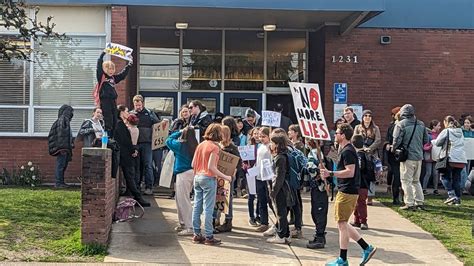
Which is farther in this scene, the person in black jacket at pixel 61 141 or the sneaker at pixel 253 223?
the person in black jacket at pixel 61 141

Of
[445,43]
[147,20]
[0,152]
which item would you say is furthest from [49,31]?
[445,43]

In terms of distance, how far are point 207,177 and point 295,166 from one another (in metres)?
1.24

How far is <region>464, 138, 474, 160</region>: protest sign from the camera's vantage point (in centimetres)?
1275

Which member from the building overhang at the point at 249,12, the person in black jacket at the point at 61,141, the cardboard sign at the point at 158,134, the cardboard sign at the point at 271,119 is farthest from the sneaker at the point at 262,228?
the building overhang at the point at 249,12

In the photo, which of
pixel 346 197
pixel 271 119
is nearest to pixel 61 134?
pixel 271 119

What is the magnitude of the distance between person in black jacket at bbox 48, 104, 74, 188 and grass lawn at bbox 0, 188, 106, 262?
0.91 metres

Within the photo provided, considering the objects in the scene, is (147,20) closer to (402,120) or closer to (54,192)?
(54,192)

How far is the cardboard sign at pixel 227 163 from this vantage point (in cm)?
828

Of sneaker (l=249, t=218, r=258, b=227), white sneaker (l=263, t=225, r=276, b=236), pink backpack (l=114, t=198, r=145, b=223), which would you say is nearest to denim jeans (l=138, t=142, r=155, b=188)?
pink backpack (l=114, t=198, r=145, b=223)

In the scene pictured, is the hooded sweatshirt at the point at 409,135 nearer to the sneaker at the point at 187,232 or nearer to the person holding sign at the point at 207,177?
the person holding sign at the point at 207,177

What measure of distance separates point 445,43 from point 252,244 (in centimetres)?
937

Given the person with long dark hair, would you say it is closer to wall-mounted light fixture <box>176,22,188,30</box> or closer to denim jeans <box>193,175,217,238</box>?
denim jeans <box>193,175,217,238</box>

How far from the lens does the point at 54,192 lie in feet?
39.2

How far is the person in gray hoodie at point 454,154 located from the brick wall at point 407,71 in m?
3.18
